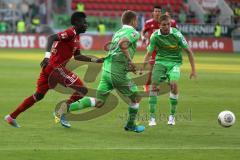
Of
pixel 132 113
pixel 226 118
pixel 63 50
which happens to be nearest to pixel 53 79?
pixel 63 50

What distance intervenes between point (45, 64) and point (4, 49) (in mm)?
30927

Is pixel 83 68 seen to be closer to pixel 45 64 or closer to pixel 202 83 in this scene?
pixel 202 83

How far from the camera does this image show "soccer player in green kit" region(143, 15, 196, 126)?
14.5m

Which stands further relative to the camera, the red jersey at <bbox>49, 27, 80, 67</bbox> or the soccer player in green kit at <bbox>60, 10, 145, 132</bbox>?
the red jersey at <bbox>49, 27, 80, 67</bbox>

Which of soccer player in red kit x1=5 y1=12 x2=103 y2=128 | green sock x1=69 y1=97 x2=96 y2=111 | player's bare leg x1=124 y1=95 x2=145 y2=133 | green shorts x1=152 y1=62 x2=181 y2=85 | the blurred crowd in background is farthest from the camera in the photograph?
the blurred crowd in background

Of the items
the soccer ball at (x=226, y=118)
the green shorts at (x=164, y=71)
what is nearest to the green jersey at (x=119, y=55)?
the green shorts at (x=164, y=71)

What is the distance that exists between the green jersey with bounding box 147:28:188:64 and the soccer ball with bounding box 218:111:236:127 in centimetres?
166

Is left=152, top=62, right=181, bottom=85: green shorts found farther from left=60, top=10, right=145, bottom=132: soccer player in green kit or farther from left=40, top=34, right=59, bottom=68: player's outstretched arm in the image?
left=40, top=34, right=59, bottom=68: player's outstretched arm

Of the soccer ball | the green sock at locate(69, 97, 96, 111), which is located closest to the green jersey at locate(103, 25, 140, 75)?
the green sock at locate(69, 97, 96, 111)

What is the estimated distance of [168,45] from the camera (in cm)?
1466

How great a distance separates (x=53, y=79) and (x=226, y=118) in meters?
3.37

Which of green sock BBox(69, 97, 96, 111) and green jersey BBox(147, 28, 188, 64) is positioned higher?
green jersey BBox(147, 28, 188, 64)

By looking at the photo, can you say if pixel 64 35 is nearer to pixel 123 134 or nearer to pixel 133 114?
pixel 133 114

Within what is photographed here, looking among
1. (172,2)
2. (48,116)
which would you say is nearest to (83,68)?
(48,116)
